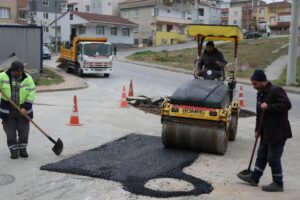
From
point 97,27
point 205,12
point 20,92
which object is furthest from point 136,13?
point 20,92

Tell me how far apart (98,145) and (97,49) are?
63.3 ft

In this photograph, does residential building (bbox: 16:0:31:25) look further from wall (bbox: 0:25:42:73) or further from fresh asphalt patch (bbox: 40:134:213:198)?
fresh asphalt patch (bbox: 40:134:213:198)

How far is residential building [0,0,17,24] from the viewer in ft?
217

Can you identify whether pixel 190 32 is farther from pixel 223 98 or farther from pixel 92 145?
pixel 92 145

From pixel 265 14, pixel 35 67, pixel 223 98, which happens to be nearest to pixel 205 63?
pixel 223 98

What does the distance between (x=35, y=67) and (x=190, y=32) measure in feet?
47.8

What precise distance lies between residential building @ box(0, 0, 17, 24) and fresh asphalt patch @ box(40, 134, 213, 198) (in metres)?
Result: 61.7

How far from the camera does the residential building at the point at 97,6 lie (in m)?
86.5

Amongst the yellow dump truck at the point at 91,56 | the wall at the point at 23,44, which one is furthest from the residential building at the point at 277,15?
the wall at the point at 23,44

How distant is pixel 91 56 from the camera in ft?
91.8

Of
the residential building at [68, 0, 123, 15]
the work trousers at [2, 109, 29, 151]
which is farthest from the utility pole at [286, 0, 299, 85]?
the residential building at [68, 0, 123, 15]

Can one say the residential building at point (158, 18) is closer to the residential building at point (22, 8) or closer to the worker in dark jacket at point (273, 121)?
the residential building at point (22, 8)

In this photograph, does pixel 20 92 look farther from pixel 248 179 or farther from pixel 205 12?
pixel 205 12

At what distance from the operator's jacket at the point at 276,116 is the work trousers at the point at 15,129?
4.21m
